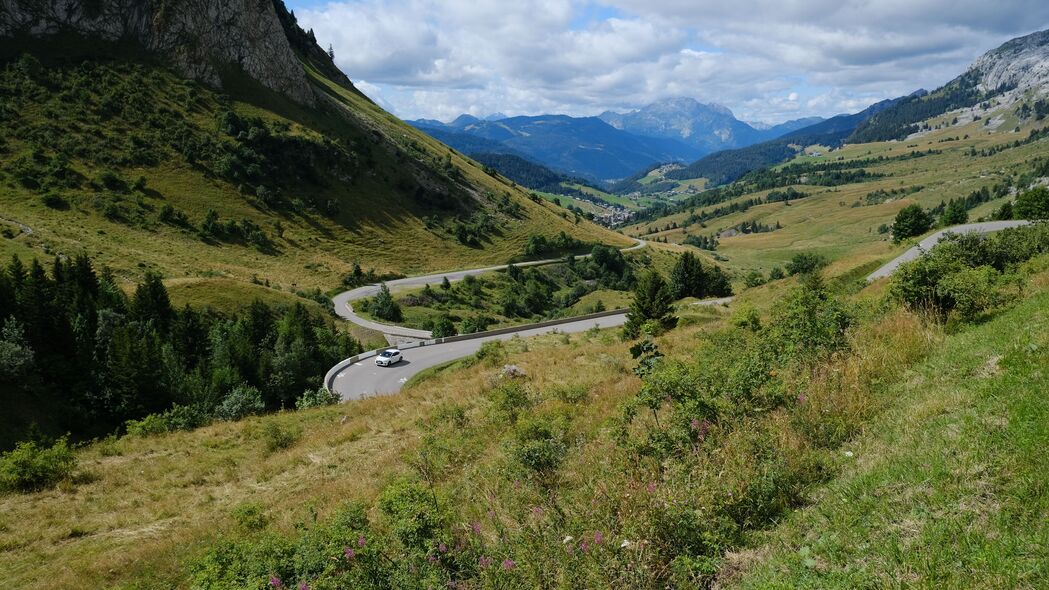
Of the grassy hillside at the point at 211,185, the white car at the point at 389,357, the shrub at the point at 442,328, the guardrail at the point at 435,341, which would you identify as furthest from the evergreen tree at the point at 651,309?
the grassy hillside at the point at 211,185

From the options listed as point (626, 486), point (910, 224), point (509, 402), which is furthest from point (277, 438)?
point (910, 224)

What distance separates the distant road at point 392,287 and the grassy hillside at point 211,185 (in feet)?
16.1

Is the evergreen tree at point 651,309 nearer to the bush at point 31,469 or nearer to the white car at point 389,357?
the white car at point 389,357

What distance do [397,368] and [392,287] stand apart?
43.4m

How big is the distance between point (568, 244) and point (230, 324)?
8121 centimetres

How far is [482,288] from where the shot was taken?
84.9 metres

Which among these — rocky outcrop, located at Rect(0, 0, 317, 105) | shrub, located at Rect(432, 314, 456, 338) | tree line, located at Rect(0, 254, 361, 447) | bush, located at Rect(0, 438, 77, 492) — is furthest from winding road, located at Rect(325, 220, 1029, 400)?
rocky outcrop, located at Rect(0, 0, 317, 105)

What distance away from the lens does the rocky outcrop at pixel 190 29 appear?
89062 mm

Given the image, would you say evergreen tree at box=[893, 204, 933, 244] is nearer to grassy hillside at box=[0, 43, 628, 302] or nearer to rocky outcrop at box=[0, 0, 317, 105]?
grassy hillside at box=[0, 43, 628, 302]

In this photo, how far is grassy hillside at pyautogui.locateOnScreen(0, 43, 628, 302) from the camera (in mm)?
65688

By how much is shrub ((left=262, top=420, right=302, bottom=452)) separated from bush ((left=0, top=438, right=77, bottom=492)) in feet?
16.9

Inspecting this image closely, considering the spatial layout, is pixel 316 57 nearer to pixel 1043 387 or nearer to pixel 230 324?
pixel 230 324

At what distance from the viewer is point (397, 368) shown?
3691cm

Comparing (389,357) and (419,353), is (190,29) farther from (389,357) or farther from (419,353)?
(389,357)
